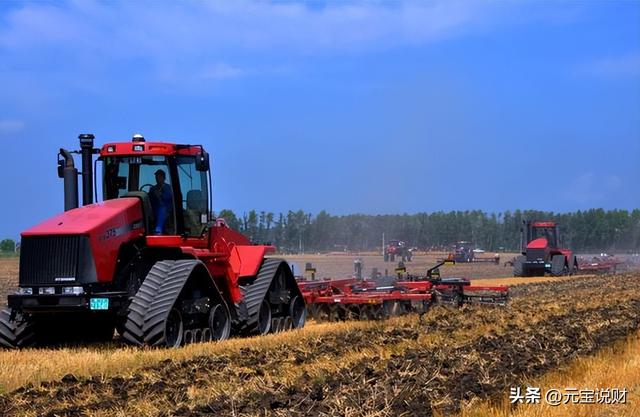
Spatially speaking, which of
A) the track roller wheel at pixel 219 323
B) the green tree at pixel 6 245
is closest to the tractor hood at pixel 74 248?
the track roller wheel at pixel 219 323

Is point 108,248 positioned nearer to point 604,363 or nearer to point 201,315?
point 201,315

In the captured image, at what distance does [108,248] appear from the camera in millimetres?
11664

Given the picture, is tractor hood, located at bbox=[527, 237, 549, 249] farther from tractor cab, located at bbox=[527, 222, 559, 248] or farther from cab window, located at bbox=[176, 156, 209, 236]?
cab window, located at bbox=[176, 156, 209, 236]

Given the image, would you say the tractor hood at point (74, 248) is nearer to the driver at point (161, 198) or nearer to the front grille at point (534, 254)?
the driver at point (161, 198)

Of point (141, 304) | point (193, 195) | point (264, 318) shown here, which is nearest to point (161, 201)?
point (193, 195)

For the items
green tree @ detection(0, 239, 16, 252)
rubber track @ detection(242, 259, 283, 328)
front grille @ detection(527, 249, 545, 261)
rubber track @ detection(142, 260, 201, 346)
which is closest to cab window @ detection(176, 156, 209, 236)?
rubber track @ detection(142, 260, 201, 346)

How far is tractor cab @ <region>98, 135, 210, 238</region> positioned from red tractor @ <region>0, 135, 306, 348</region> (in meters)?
0.02

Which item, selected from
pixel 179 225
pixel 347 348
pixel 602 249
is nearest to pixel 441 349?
pixel 347 348

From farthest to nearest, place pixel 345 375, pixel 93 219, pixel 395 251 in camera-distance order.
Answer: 1. pixel 395 251
2. pixel 93 219
3. pixel 345 375

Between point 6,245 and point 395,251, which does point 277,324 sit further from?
point 6,245

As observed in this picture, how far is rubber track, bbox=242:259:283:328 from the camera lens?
13.9 meters

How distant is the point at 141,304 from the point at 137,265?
93 centimetres

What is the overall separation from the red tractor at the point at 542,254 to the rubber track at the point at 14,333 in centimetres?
3074

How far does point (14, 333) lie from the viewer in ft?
39.1
